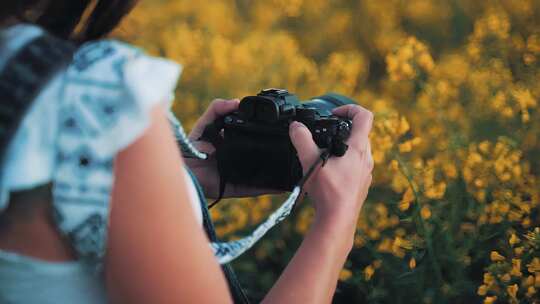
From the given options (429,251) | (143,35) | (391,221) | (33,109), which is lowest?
(143,35)

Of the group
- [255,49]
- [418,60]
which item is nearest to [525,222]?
[418,60]

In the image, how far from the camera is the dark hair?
784 millimetres

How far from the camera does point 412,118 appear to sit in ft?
8.61

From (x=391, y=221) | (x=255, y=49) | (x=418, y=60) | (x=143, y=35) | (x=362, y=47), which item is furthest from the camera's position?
(x=362, y=47)

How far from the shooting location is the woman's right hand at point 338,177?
911 millimetres

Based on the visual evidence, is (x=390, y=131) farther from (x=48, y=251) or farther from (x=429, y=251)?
(x=48, y=251)

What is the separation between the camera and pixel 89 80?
0.66 meters

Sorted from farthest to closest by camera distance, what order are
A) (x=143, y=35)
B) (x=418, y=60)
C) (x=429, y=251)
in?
1. (x=143, y=35)
2. (x=418, y=60)
3. (x=429, y=251)

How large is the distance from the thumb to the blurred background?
287 mm

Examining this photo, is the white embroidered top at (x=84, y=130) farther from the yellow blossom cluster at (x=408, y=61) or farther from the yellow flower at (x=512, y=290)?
the yellow blossom cluster at (x=408, y=61)

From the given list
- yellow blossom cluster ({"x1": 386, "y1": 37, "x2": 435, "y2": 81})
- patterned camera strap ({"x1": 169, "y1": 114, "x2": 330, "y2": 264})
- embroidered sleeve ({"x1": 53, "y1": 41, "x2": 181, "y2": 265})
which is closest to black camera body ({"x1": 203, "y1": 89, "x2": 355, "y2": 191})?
patterned camera strap ({"x1": 169, "y1": 114, "x2": 330, "y2": 264})

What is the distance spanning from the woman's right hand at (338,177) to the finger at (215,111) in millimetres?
204

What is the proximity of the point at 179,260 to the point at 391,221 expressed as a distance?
110 centimetres

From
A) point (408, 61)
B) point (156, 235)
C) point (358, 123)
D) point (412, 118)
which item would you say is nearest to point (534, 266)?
point (358, 123)
